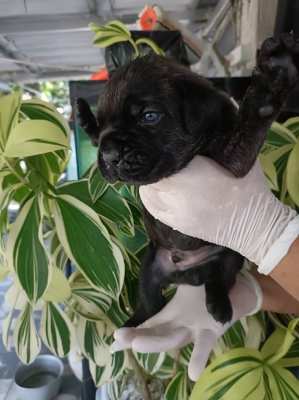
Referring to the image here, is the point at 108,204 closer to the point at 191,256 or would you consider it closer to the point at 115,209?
the point at 115,209

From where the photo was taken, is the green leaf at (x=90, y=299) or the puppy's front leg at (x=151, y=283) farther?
the green leaf at (x=90, y=299)

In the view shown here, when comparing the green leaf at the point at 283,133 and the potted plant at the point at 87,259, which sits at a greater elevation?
the green leaf at the point at 283,133

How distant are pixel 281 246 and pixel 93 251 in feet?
1.00

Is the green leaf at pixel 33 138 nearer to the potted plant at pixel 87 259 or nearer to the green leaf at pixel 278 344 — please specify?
the potted plant at pixel 87 259

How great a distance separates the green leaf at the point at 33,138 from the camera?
1.83 ft

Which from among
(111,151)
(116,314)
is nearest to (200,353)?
(116,314)

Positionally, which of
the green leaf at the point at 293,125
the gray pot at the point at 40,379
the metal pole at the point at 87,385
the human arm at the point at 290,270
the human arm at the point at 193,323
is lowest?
the gray pot at the point at 40,379

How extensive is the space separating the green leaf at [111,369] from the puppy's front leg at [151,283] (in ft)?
0.75

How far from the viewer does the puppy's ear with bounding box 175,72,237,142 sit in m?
0.44

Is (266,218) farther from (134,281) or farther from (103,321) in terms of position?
(103,321)

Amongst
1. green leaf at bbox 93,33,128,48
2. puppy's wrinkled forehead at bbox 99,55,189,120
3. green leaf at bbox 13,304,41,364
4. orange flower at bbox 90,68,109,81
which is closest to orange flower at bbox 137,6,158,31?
orange flower at bbox 90,68,109,81

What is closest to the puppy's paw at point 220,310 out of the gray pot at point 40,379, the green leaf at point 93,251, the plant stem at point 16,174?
the green leaf at point 93,251

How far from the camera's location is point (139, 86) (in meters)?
0.43

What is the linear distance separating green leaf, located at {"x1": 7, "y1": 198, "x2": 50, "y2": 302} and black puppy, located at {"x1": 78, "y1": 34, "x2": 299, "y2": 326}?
0.76 ft
